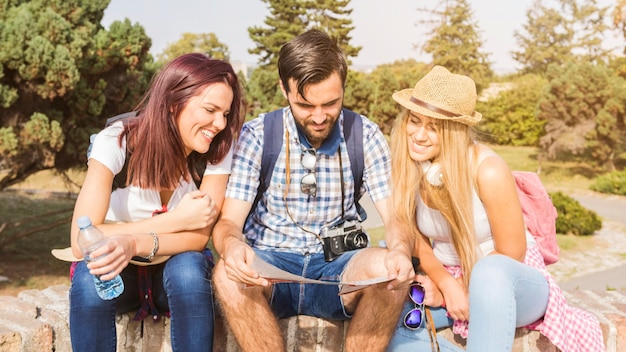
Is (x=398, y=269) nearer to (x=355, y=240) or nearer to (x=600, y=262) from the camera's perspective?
(x=355, y=240)

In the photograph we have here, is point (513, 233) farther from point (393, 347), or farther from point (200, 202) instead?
point (200, 202)

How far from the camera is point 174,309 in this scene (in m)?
2.40

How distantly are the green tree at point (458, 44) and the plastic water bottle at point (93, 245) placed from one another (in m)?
27.9

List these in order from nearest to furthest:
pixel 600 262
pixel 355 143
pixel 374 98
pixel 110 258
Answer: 1. pixel 110 258
2. pixel 355 143
3. pixel 600 262
4. pixel 374 98

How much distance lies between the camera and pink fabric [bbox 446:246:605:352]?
2590 mm

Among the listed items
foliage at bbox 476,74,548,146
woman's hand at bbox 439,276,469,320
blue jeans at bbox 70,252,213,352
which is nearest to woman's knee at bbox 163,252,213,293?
blue jeans at bbox 70,252,213,352

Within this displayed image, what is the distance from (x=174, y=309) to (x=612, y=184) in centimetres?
1526

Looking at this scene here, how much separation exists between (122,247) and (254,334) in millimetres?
597

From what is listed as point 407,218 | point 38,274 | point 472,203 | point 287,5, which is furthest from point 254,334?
point 287,5

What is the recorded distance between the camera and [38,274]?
30.8 feet

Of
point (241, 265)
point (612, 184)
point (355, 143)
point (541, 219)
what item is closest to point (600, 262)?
point (612, 184)

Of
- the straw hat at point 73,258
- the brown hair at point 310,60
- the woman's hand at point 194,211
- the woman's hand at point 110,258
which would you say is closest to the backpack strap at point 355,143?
the brown hair at point 310,60

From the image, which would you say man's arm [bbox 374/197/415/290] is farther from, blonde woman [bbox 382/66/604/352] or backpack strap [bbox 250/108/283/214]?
backpack strap [bbox 250/108/283/214]

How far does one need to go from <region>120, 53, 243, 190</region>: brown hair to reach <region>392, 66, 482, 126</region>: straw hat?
2.72 feet
